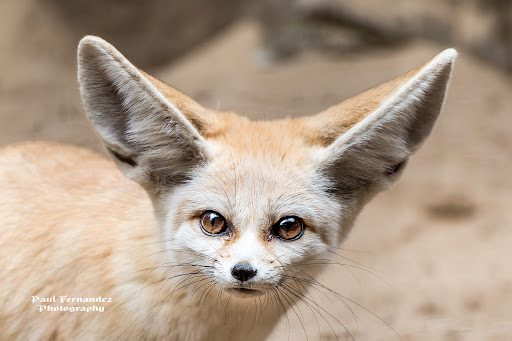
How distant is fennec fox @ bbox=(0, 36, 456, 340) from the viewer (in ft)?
8.18

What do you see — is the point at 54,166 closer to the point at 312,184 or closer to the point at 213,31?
the point at 312,184

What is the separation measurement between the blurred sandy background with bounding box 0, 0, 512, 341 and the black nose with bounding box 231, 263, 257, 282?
1527 mm

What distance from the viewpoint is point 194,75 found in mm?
9336

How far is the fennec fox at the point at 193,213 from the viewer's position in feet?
8.18

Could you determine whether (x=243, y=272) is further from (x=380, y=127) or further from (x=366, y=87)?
(x=366, y=87)

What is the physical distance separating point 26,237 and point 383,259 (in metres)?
3.59

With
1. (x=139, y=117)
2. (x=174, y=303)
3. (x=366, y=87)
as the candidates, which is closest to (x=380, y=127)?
Answer: (x=139, y=117)

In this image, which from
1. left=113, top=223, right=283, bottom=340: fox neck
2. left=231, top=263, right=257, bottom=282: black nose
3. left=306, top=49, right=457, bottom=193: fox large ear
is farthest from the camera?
left=113, top=223, right=283, bottom=340: fox neck

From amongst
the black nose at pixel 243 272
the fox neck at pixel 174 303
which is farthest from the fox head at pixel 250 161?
the fox neck at pixel 174 303

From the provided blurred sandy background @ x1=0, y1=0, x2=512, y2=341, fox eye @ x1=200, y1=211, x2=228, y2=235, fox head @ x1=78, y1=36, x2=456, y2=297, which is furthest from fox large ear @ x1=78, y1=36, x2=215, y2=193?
blurred sandy background @ x1=0, y1=0, x2=512, y2=341

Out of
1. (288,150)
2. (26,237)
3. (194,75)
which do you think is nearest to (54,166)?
(26,237)

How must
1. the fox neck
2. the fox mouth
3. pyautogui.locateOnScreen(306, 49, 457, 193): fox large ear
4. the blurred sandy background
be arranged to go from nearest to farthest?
the fox mouth → pyautogui.locateOnScreen(306, 49, 457, 193): fox large ear → the fox neck → the blurred sandy background

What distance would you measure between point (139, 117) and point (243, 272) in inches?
31.8

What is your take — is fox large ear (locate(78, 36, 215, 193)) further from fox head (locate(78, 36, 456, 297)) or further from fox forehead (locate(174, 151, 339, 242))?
fox forehead (locate(174, 151, 339, 242))
